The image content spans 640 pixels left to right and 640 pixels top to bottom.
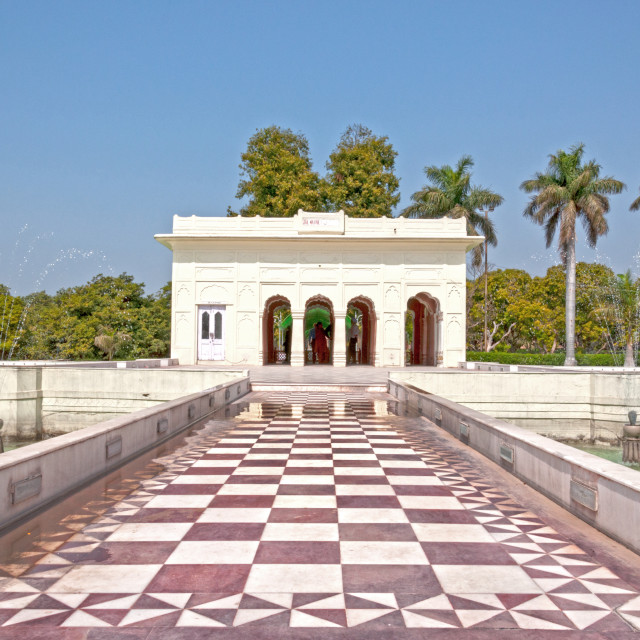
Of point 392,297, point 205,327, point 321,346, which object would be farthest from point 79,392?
point 321,346

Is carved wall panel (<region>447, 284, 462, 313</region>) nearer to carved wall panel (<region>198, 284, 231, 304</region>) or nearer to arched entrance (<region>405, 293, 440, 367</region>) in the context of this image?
arched entrance (<region>405, 293, 440, 367</region>)

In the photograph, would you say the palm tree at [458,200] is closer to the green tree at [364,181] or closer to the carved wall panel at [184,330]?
the green tree at [364,181]

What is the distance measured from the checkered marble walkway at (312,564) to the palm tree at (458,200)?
1123 inches

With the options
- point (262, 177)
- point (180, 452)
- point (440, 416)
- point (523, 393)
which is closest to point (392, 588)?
point (180, 452)

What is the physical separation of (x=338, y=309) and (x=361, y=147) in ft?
51.8

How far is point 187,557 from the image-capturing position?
3.83 meters

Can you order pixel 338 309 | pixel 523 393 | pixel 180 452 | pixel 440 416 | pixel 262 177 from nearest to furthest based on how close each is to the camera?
1. pixel 180 452
2. pixel 440 416
3. pixel 523 393
4. pixel 338 309
5. pixel 262 177

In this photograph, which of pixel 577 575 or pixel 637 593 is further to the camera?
pixel 577 575

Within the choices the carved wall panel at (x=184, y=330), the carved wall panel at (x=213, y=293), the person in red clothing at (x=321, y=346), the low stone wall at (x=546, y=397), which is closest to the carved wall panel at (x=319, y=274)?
the carved wall panel at (x=213, y=293)

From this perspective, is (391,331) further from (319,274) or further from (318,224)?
(318,224)

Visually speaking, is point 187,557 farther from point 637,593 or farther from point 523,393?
point 523,393

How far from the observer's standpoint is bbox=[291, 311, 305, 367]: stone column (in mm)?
27688

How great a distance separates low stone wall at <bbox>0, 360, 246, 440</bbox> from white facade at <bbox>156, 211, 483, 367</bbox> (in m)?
11.7

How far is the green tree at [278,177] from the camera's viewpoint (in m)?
36.7
